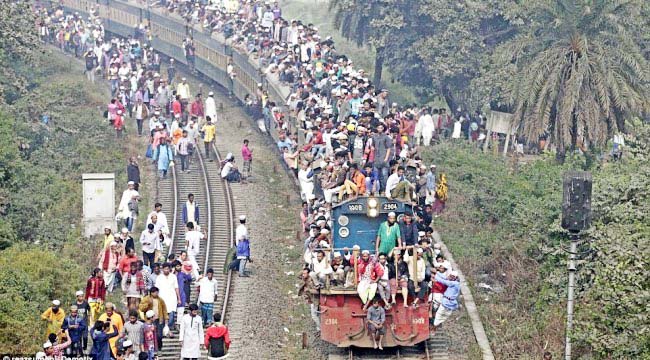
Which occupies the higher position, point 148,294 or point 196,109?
point 196,109

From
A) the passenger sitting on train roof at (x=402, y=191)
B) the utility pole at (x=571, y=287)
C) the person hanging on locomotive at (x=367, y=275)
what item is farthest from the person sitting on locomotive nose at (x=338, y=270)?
the utility pole at (x=571, y=287)

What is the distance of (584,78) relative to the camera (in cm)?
3153

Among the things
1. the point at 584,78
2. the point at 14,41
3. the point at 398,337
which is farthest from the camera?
the point at 14,41

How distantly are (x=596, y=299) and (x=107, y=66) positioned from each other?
28.0 m

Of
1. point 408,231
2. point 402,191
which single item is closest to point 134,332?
point 408,231

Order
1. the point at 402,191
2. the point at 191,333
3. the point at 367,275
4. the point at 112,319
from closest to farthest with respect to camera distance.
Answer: the point at 112,319 → the point at 191,333 → the point at 367,275 → the point at 402,191

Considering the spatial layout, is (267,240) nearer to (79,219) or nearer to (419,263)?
(79,219)

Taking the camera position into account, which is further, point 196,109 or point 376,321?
point 196,109

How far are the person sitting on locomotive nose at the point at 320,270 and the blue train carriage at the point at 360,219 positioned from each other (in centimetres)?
88

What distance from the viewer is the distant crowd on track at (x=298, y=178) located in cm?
2138

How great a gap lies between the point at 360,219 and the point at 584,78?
10911 mm

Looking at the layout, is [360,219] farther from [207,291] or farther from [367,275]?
[207,291]

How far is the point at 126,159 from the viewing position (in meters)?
36.4

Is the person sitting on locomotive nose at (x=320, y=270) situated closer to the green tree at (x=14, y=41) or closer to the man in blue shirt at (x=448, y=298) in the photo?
the man in blue shirt at (x=448, y=298)
